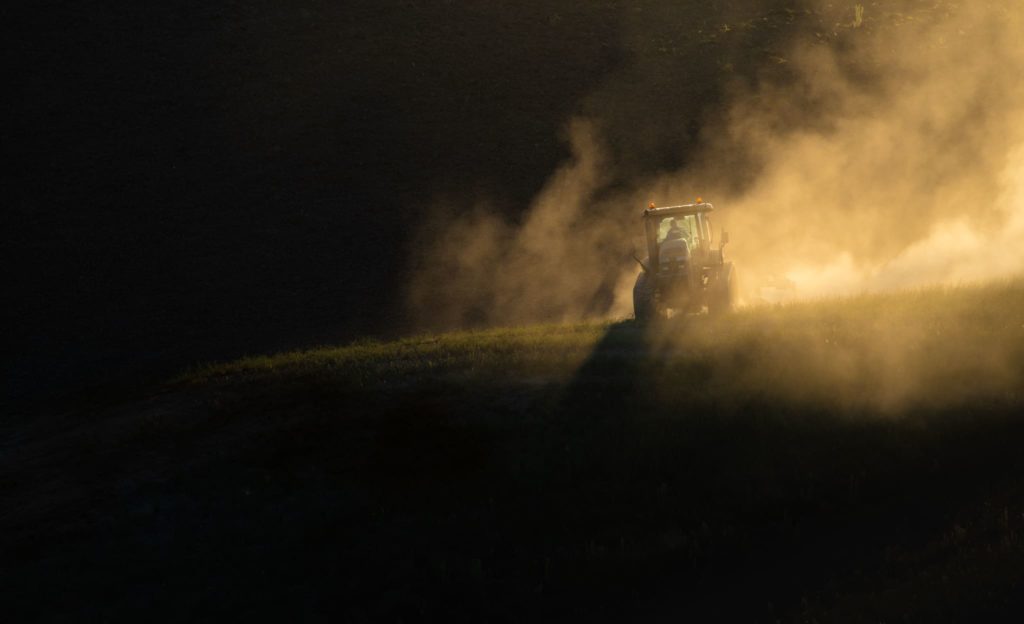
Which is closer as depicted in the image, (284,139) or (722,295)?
(722,295)

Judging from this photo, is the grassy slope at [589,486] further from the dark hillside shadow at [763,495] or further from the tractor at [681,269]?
the tractor at [681,269]

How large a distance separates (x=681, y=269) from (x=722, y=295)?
94 centimetres

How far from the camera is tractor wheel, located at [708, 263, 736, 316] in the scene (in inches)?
885

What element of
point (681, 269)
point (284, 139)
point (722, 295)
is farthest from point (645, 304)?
point (284, 139)

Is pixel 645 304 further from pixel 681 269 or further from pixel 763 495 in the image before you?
pixel 763 495

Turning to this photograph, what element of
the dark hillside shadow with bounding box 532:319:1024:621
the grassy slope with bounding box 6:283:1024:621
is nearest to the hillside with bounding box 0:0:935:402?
the grassy slope with bounding box 6:283:1024:621

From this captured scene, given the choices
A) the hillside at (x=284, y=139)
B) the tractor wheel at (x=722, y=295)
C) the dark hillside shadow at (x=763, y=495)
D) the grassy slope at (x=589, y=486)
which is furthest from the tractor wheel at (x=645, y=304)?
the hillside at (x=284, y=139)

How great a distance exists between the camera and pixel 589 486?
14734 mm

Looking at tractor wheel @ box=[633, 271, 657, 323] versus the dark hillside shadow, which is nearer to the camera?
the dark hillside shadow

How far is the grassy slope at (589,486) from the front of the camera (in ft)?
40.9

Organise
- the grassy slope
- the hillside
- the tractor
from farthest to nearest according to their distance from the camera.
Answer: the hillside
the tractor
the grassy slope

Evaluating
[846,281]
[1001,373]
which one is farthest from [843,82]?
[1001,373]

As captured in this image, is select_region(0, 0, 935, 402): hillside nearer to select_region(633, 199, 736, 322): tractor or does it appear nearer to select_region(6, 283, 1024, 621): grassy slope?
select_region(633, 199, 736, 322): tractor

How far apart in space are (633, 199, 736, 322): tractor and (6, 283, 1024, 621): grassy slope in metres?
2.81
